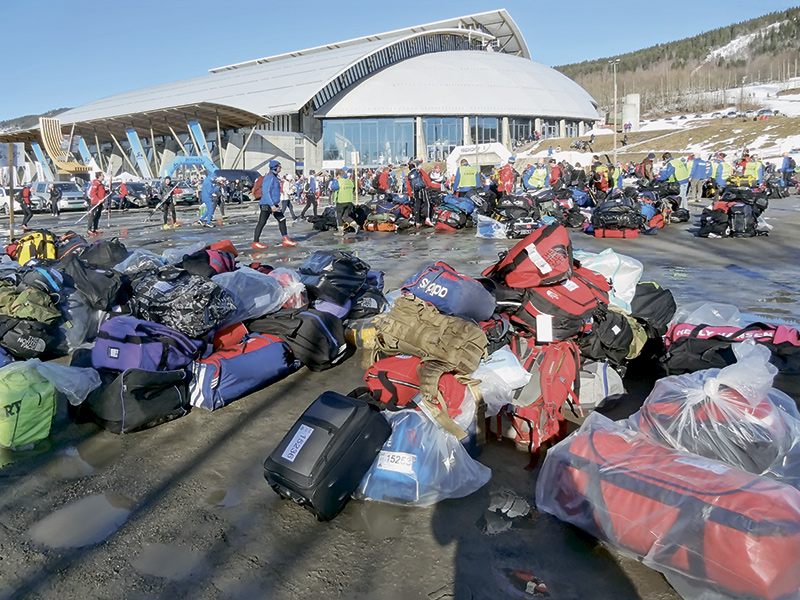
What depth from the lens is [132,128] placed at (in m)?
44.1

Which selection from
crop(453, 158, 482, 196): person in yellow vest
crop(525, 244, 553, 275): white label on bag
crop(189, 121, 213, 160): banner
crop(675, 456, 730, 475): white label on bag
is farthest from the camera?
crop(189, 121, 213, 160): banner

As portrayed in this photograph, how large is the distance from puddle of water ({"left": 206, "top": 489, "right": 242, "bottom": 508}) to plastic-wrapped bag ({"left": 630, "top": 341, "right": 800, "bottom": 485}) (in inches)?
81.9

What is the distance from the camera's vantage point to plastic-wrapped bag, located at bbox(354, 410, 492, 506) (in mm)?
2854

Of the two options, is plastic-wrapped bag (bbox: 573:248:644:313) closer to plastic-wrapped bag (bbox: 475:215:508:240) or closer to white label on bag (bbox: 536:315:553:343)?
white label on bag (bbox: 536:315:553:343)

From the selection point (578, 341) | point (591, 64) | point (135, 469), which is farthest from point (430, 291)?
point (591, 64)

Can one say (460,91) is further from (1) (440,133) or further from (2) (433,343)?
(2) (433,343)

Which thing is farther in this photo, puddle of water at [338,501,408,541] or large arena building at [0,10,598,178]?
large arena building at [0,10,598,178]

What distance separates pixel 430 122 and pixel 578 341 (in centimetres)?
5033

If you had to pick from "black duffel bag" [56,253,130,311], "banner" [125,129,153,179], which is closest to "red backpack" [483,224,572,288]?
"black duffel bag" [56,253,130,311]

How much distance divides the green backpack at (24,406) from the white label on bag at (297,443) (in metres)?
1.87

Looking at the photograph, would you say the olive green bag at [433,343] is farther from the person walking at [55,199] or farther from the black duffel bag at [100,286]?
the person walking at [55,199]

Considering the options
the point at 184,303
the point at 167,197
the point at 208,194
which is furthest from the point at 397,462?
the point at 167,197

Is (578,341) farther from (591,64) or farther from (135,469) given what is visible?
(591,64)

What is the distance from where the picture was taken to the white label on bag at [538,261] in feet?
12.4
